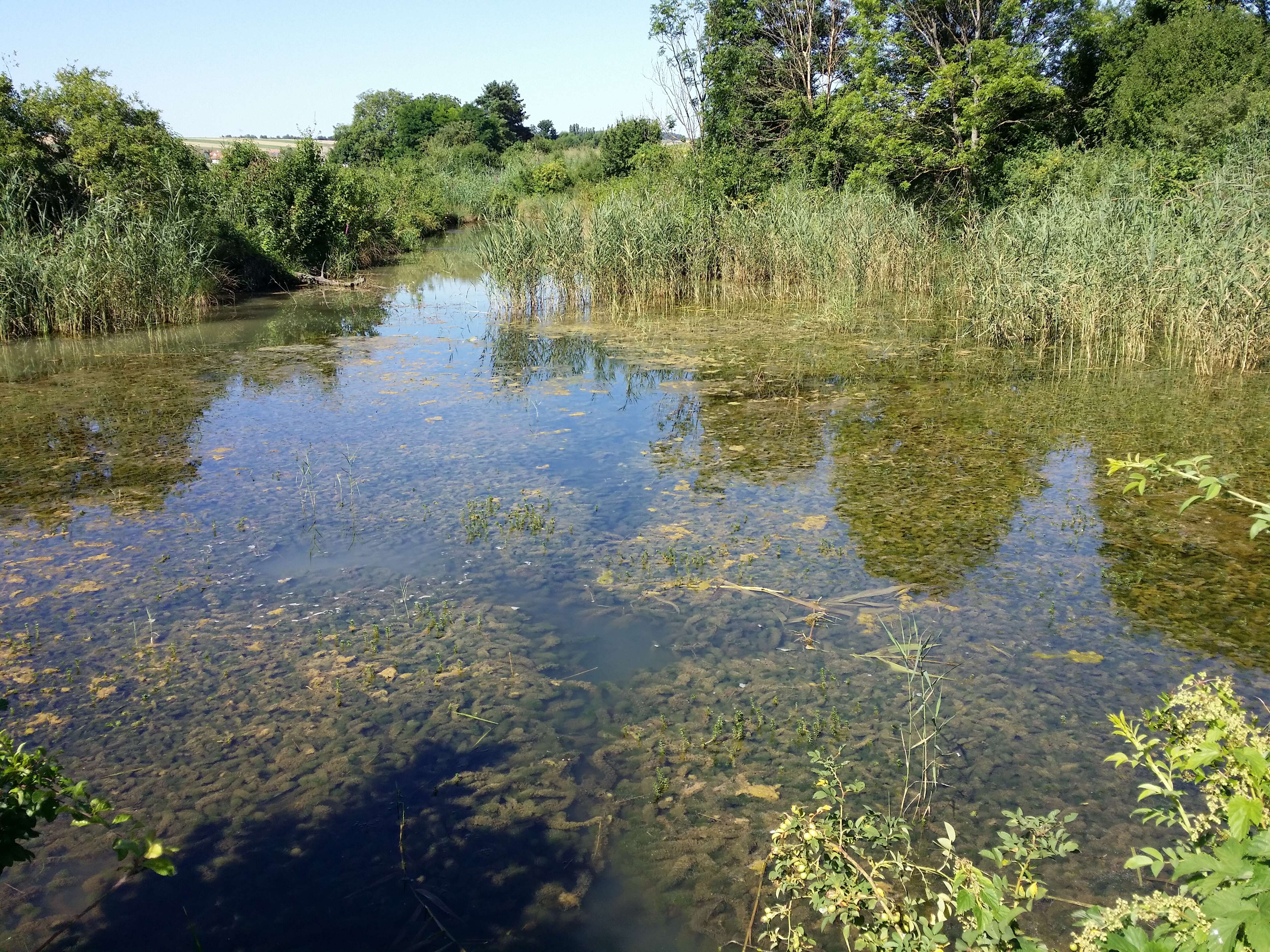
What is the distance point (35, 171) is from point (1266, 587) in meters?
14.9

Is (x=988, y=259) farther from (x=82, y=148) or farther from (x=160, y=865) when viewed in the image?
(x=82, y=148)

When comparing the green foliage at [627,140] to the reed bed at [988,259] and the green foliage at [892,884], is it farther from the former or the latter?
the green foliage at [892,884]

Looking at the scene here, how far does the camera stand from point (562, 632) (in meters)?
4.14

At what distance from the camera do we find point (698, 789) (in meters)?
3.08

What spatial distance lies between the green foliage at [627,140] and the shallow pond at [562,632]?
2214 cm

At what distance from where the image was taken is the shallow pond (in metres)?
2.72

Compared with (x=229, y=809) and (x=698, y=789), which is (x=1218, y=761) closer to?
(x=698, y=789)

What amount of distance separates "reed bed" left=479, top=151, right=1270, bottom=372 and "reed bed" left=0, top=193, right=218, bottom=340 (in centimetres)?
442

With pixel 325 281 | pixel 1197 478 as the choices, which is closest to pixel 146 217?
pixel 325 281

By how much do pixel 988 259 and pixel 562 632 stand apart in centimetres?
838

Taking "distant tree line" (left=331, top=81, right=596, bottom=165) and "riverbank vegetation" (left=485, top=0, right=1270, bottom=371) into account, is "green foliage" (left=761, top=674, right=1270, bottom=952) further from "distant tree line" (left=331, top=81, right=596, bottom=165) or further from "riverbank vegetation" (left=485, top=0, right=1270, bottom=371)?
"distant tree line" (left=331, top=81, right=596, bottom=165)

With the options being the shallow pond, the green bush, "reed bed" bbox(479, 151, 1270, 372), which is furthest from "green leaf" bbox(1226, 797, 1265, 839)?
the green bush

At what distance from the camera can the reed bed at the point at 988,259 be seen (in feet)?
27.4

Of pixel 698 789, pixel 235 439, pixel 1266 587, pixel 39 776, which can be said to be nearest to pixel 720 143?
pixel 235 439
